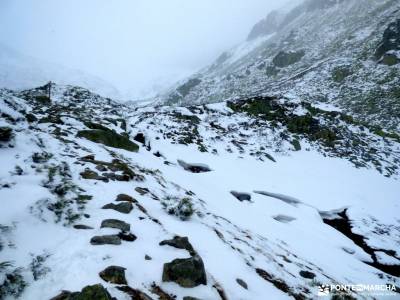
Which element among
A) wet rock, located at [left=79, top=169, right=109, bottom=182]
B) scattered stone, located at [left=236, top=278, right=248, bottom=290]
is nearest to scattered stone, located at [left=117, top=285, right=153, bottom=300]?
scattered stone, located at [left=236, top=278, right=248, bottom=290]

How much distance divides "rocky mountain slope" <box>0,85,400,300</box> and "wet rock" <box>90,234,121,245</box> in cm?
2

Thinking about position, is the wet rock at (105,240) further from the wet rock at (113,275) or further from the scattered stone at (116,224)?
the wet rock at (113,275)

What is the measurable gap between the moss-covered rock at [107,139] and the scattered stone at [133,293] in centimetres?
888

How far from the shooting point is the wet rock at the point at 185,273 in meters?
3.99

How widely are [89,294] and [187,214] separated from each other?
11.4 ft

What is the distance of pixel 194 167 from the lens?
14039mm

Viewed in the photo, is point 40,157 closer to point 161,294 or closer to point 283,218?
point 161,294

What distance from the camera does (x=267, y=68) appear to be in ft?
248

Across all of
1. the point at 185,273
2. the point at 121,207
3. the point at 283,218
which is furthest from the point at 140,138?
the point at 185,273

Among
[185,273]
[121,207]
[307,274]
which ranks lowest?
[307,274]

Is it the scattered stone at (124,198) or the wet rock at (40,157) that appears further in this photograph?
the wet rock at (40,157)

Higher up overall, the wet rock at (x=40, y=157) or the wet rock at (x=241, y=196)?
the wet rock at (x=40, y=157)

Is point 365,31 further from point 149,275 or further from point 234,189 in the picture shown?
point 149,275

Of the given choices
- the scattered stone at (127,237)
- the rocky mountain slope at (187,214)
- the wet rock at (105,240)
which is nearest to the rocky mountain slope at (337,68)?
the rocky mountain slope at (187,214)
